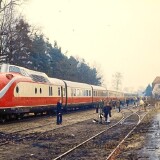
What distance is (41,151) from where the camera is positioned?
14156 millimetres

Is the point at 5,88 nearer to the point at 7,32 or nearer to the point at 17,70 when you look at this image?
the point at 17,70

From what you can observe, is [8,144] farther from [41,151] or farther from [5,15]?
[5,15]

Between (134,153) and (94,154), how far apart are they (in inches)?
56.7

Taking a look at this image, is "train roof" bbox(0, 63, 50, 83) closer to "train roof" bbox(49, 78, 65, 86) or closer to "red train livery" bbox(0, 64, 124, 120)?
"red train livery" bbox(0, 64, 124, 120)

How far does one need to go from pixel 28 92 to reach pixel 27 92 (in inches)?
9.4

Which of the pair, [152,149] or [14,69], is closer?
[152,149]

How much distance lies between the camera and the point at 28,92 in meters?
28.6

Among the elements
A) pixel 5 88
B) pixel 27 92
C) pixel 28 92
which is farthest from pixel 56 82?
pixel 5 88

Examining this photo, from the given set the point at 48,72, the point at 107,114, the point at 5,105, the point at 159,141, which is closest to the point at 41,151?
the point at 159,141

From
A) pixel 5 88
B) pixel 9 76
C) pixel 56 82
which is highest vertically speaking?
pixel 56 82

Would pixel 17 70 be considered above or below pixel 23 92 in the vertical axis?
above

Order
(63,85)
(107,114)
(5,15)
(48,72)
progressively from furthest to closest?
(48,72), (5,15), (63,85), (107,114)

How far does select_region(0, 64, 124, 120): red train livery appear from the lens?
24.9 metres

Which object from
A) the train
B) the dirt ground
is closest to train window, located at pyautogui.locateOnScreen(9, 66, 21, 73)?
the train
